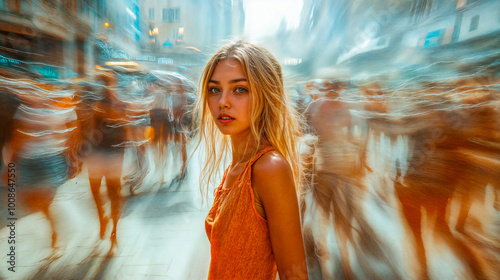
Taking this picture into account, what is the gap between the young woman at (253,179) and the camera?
552 mm

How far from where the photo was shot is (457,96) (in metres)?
0.88

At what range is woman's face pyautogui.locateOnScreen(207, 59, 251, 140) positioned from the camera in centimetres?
66

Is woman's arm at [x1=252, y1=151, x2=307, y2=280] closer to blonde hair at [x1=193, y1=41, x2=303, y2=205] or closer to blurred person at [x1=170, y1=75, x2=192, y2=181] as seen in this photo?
blonde hair at [x1=193, y1=41, x2=303, y2=205]

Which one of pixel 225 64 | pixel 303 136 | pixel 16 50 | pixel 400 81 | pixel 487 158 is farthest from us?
pixel 303 136

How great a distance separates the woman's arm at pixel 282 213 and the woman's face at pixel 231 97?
0.17 metres

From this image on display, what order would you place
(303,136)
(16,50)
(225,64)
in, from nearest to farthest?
1. (225,64)
2. (16,50)
3. (303,136)

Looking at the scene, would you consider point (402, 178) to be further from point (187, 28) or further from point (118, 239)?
point (118, 239)

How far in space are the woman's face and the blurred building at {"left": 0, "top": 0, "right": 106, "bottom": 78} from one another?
0.92 meters

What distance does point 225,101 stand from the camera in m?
0.66

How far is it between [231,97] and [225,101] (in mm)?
21

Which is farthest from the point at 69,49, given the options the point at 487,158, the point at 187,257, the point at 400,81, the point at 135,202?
the point at 487,158

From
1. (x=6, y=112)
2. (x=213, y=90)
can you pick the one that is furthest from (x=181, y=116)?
(x=6, y=112)

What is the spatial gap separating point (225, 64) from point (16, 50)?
45.2 inches

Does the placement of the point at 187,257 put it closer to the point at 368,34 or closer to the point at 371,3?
the point at 368,34
